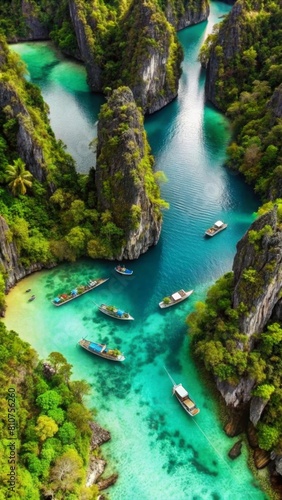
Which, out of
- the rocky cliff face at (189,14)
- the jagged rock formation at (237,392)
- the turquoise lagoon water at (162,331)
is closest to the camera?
the turquoise lagoon water at (162,331)

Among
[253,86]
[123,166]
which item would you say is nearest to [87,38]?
[253,86]

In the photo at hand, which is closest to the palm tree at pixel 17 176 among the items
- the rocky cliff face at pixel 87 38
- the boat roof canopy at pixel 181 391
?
the boat roof canopy at pixel 181 391

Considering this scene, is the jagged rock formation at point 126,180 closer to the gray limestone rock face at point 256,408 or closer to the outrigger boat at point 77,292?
the outrigger boat at point 77,292

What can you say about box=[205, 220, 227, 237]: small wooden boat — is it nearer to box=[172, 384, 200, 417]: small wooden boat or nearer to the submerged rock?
box=[172, 384, 200, 417]: small wooden boat

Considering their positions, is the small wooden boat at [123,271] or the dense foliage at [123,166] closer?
the dense foliage at [123,166]

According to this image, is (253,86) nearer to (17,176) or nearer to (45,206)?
(45,206)

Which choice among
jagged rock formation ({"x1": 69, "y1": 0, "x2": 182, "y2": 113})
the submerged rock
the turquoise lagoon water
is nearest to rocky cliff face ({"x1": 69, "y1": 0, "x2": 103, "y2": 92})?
jagged rock formation ({"x1": 69, "y1": 0, "x2": 182, "y2": 113})

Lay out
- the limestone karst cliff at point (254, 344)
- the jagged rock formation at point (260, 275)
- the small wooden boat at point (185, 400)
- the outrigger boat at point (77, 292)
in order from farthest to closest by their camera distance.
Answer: the outrigger boat at point (77, 292)
the small wooden boat at point (185, 400)
the jagged rock formation at point (260, 275)
the limestone karst cliff at point (254, 344)

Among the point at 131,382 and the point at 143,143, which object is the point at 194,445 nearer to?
the point at 131,382
